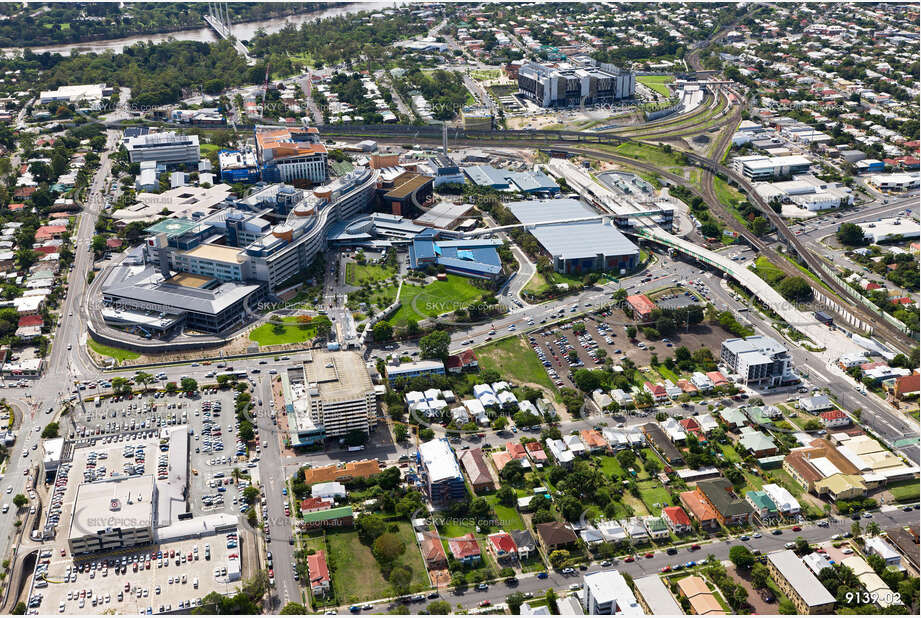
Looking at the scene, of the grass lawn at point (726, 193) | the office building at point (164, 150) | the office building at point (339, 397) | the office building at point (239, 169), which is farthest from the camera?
the office building at point (164, 150)

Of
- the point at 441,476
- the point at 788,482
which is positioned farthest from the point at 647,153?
the point at 441,476

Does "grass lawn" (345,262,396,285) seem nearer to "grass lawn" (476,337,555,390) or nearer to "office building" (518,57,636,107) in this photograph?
→ "grass lawn" (476,337,555,390)

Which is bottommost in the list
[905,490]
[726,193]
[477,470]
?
[726,193]

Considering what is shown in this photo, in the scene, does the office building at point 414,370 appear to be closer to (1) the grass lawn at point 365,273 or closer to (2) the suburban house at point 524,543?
(1) the grass lawn at point 365,273

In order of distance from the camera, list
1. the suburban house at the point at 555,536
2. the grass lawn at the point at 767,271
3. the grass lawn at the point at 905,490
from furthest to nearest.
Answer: the grass lawn at the point at 767,271 → the grass lawn at the point at 905,490 → the suburban house at the point at 555,536

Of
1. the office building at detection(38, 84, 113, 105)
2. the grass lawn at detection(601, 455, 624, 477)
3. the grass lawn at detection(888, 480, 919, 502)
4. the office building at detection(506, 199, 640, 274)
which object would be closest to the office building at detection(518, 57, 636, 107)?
the office building at detection(506, 199, 640, 274)

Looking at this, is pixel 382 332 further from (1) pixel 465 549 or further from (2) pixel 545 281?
(1) pixel 465 549

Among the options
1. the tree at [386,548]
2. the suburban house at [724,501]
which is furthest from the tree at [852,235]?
the tree at [386,548]
